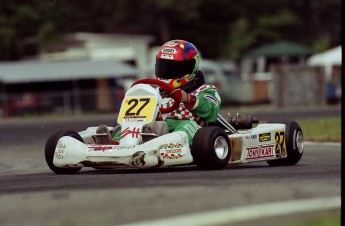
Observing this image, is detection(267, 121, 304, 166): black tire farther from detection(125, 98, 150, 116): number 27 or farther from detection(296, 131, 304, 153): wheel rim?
detection(125, 98, 150, 116): number 27

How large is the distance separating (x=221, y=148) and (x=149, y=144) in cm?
77

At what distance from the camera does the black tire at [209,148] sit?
910 centimetres

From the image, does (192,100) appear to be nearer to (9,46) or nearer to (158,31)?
(9,46)

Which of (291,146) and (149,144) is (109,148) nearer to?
(149,144)

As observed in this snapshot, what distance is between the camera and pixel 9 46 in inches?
1905

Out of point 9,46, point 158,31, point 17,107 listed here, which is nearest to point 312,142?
point 17,107

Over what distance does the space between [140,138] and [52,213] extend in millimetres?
2971

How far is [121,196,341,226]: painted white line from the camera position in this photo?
19.2ft

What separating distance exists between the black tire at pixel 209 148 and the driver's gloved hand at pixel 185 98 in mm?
418

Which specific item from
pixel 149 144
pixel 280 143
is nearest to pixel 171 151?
pixel 149 144

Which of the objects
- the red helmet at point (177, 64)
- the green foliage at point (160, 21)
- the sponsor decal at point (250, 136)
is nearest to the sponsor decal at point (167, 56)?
the red helmet at point (177, 64)

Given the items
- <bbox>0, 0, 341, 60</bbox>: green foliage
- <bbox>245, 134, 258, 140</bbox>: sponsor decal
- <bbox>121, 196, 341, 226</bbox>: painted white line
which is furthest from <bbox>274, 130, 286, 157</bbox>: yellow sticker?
<bbox>0, 0, 341, 60</bbox>: green foliage

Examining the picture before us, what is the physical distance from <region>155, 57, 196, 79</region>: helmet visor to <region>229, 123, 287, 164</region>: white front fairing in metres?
0.79

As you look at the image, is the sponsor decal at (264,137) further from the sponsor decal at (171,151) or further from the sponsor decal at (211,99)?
the sponsor decal at (171,151)
